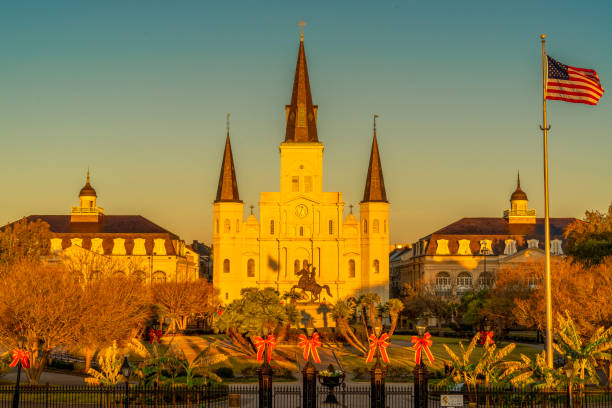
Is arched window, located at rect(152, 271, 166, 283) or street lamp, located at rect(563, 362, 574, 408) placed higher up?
arched window, located at rect(152, 271, 166, 283)

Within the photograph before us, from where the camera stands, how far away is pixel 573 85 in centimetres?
3228

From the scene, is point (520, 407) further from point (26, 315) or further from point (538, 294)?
point (538, 294)

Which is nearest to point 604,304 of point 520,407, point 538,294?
point 538,294

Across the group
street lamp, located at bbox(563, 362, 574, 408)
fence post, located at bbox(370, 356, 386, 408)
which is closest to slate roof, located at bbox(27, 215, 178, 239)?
fence post, located at bbox(370, 356, 386, 408)

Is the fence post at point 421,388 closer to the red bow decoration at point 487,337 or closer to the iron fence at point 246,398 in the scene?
the iron fence at point 246,398

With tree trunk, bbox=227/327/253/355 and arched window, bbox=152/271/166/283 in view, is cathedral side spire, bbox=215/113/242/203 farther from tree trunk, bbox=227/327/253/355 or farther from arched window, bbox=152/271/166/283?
tree trunk, bbox=227/327/253/355

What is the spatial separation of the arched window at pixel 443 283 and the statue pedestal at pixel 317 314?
38298 mm

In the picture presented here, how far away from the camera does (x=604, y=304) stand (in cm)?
4394

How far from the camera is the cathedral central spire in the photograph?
349 feet

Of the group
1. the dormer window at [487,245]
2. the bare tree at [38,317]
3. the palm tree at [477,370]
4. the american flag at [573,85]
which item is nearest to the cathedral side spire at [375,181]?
the dormer window at [487,245]

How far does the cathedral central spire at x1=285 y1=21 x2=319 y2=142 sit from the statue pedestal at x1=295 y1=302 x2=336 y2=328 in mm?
35241

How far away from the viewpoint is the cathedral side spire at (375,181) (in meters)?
103

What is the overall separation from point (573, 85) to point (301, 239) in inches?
2847

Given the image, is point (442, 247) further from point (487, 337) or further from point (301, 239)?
point (487, 337)
